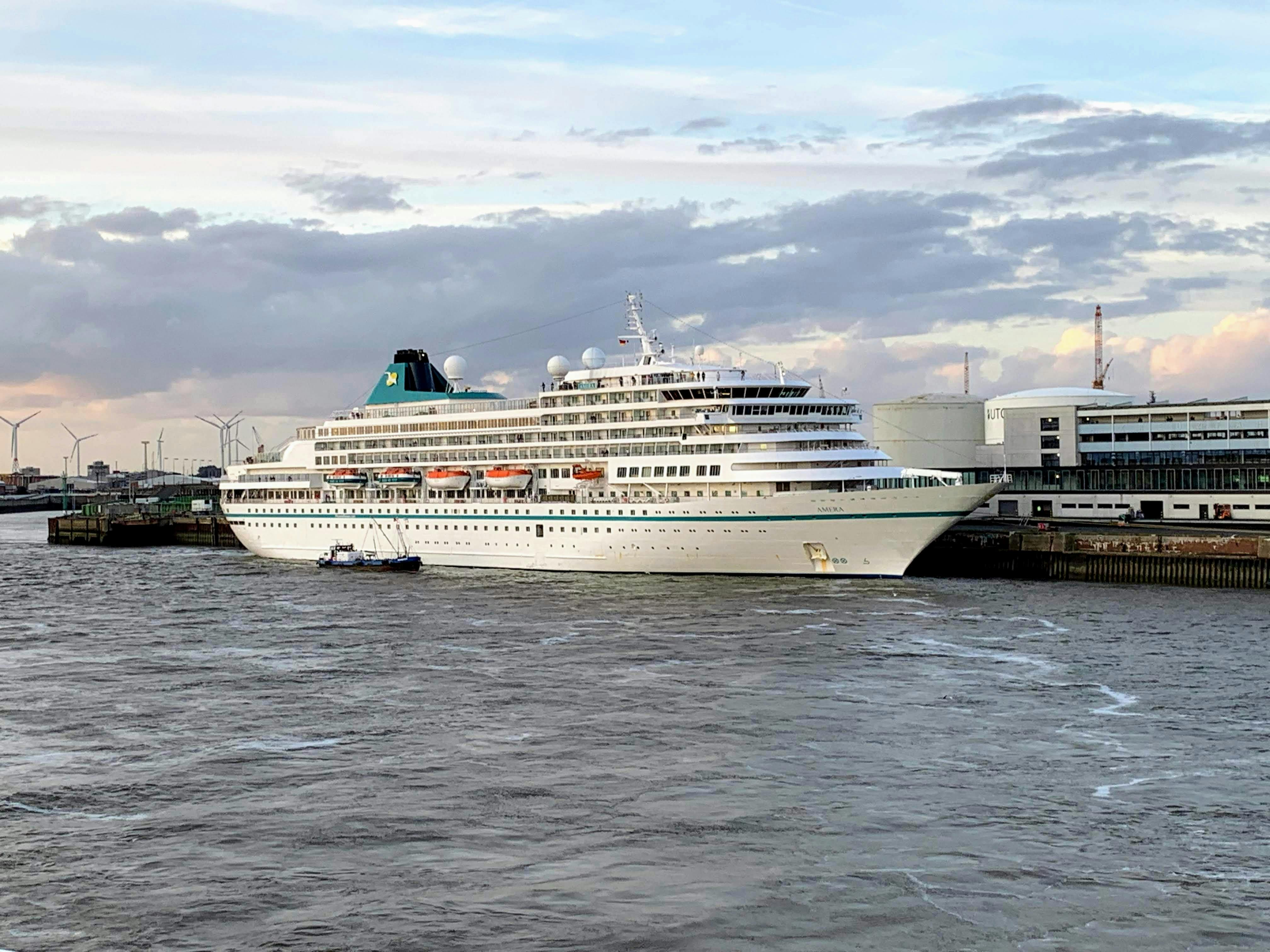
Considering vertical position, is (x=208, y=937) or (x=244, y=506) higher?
(x=244, y=506)

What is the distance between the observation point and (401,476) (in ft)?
265

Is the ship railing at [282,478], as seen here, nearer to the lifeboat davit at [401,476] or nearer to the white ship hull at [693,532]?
the lifeboat davit at [401,476]

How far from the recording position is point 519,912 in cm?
2045

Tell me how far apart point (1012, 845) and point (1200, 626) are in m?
28.5

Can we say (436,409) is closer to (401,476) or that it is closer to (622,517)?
(401,476)

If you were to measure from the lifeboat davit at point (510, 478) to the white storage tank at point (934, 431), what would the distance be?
119 feet

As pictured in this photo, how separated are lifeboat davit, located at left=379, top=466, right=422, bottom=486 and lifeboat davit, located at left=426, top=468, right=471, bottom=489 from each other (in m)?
1.36

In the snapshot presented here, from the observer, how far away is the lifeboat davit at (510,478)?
75.4 meters

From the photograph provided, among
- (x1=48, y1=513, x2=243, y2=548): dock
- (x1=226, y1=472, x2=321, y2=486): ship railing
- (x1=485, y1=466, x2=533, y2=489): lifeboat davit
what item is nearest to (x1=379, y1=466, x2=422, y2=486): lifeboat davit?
(x1=485, y1=466, x2=533, y2=489): lifeboat davit

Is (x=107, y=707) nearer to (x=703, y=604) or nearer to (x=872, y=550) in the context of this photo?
(x=703, y=604)

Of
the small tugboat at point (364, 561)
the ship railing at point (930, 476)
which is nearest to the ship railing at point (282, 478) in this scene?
the small tugboat at point (364, 561)

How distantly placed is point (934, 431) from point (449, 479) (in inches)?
1641

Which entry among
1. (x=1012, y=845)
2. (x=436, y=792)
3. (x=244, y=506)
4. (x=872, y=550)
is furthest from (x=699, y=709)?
(x=244, y=506)

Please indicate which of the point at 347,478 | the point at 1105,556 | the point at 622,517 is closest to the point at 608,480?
the point at 622,517
